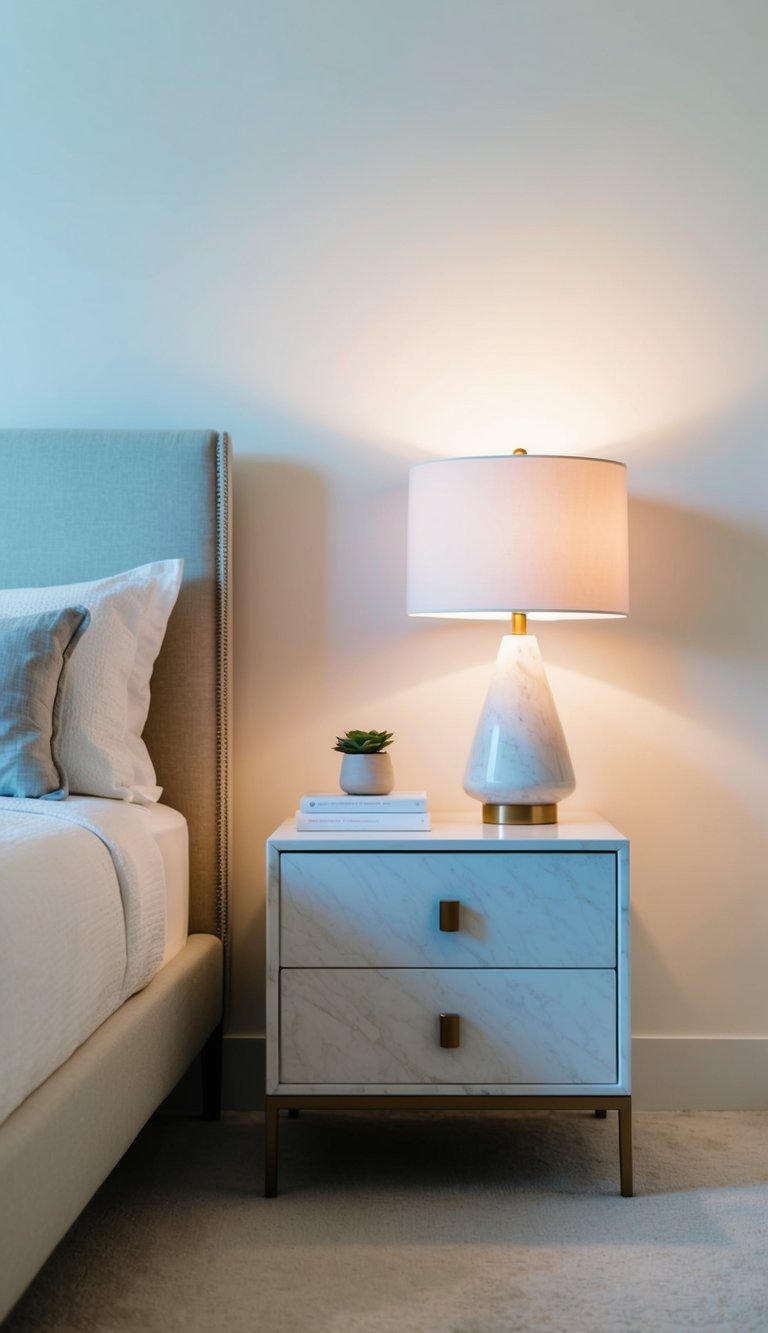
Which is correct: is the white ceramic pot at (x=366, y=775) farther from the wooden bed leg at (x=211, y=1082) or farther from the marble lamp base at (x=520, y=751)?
the wooden bed leg at (x=211, y=1082)

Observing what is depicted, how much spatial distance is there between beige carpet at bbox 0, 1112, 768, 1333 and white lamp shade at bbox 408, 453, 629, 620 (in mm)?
946

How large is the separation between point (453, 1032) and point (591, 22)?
6.34 feet

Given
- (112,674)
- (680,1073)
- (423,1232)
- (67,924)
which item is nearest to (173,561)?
(112,674)

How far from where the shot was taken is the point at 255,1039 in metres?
2.37

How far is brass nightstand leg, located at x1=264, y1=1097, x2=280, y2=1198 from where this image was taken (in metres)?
1.91

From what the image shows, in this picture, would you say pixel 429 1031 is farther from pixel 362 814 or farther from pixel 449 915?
pixel 362 814

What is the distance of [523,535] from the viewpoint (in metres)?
2.03

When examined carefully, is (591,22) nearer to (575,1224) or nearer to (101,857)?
(101,857)

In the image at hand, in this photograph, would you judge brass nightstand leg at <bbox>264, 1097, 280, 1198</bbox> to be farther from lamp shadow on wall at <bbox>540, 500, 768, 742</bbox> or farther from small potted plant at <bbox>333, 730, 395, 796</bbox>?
lamp shadow on wall at <bbox>540, 500, 768, 742</bbox>

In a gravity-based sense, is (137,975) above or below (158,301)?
below

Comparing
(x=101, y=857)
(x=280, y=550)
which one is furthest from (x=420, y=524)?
(x=101, y=857)

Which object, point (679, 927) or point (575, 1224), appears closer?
point (575, 1224)

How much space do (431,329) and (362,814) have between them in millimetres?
999

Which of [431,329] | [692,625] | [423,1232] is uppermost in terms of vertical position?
[431,329]
